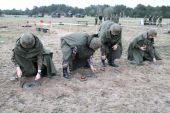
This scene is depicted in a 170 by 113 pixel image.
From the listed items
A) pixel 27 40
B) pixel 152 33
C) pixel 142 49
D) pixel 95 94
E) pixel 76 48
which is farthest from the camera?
pixel 142 49

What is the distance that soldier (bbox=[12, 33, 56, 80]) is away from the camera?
703 centimetres

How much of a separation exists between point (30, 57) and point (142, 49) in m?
3.99

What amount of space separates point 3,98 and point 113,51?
12.3ft

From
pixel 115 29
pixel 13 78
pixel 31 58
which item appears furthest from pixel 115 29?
→ pixel 13 78

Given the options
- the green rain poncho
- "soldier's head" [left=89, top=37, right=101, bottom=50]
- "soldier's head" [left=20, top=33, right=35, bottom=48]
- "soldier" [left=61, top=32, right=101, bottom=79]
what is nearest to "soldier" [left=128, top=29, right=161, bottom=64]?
"soldier" [left=61, top=32, right=101, bottom=79]

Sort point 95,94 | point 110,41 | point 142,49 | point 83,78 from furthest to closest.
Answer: point 142,49 → point 110,41 → point 83,78 → point 95,94

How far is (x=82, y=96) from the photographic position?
6887mm

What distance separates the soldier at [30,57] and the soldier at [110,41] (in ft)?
5.94

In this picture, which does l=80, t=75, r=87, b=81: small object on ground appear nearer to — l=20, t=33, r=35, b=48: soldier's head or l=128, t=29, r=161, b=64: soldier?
l=20, t=33, r=35, b=48: soldier's head

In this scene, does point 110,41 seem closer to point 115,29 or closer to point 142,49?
point 115,29

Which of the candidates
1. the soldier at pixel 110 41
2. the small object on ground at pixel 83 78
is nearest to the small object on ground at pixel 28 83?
the small object on ground at pixel 83 78

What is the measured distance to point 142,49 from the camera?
1008 cm

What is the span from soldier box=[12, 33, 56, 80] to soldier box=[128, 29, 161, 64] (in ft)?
10.8

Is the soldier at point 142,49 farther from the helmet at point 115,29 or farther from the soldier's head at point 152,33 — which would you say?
the helmet at point 115,29
